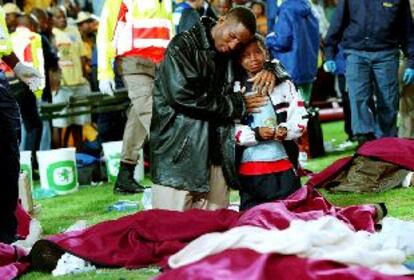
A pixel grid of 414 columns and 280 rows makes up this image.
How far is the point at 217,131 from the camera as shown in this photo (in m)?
5.80

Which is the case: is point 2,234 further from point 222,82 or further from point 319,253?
point 319,253

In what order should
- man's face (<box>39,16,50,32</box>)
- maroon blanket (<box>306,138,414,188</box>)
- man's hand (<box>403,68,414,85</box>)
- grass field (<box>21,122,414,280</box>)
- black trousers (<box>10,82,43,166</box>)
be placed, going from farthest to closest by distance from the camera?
man's face (<box>39,16,50,32</box>) → black trousers (<box>10,82,43,166</box>) → man's hand (<box>403,68,414,85</box>) → maroon blanket (<box>306,138,414,188</box>) → grass field (<box>21,122,414,280</box>)

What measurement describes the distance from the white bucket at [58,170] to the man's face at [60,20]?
162 inches

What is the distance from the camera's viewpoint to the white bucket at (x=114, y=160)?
9641 mm

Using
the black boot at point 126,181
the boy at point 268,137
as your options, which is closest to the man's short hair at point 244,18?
the boy at point 268,137

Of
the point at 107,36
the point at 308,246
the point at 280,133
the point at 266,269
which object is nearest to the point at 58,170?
the point at 107,36

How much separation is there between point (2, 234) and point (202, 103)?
1.63 metres

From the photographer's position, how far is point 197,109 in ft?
18.5

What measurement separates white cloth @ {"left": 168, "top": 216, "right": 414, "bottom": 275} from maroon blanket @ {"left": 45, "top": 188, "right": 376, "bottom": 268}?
2.00 feet

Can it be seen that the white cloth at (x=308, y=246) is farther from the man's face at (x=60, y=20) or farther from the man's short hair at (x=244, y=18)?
the man's face at (x=60, y=20)

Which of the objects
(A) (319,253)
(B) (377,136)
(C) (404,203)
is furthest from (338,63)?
(A) (319,253)

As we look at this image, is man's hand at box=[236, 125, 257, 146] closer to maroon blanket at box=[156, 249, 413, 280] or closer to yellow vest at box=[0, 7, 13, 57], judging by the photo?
maroon blanket at box=[156, 249, 413, 280]

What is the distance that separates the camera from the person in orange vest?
27.6ft

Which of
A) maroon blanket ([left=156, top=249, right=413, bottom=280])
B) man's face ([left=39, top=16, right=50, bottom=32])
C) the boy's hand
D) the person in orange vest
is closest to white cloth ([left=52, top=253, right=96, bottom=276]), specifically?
maroon blanket ([left=156, top=249, right=413, bottom=280])
